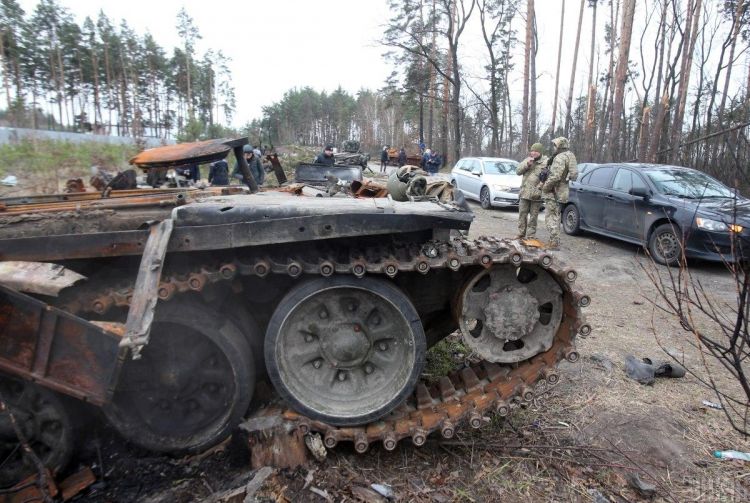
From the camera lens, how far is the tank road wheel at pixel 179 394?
3.30 metres

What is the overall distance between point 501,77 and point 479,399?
102ft

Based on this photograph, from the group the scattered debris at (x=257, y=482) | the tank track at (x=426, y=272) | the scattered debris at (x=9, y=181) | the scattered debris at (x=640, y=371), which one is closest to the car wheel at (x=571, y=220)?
the scattered debris at (x=640, y=371)

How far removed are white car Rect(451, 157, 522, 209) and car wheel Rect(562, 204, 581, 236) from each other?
9.98ft

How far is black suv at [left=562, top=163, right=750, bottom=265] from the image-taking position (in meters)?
7.92

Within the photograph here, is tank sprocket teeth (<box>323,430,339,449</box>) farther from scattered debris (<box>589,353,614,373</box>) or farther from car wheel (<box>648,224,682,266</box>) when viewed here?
car wheel (<box>648,224,682,266</box>)

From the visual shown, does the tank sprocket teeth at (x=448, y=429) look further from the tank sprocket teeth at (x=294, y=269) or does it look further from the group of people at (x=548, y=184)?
the group of people at (x=548, y=184)

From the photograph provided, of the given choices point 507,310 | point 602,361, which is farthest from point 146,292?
point 602,361

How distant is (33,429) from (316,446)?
184 cm

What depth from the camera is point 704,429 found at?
3664 millimetres

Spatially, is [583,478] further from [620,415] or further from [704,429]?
[704,429]

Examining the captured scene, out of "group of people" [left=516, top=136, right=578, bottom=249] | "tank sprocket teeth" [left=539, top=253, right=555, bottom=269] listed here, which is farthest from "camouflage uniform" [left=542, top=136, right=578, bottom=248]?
"tank sprocket teeth" [left=539, top=253, right=555, bottom=269]

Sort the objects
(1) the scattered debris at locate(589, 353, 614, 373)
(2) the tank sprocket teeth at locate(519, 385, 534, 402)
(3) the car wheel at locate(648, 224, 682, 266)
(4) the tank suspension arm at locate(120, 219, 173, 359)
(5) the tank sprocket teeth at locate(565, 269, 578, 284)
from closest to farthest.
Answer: (4) the tank suspension arm at locate(120, 219, 173, 359), (5) the tank sprocket teeth at locate(565, 269, 578, 284), (2) the tank sprocket teeth at locate(519, 385, 534, 402), (1) the scattered debris at locate(589, 353, 614, 373), (3) the car wheel at locate(648, 224, 682, 266)

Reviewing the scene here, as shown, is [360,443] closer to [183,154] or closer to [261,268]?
[261,268]

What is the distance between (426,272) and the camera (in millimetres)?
3031
